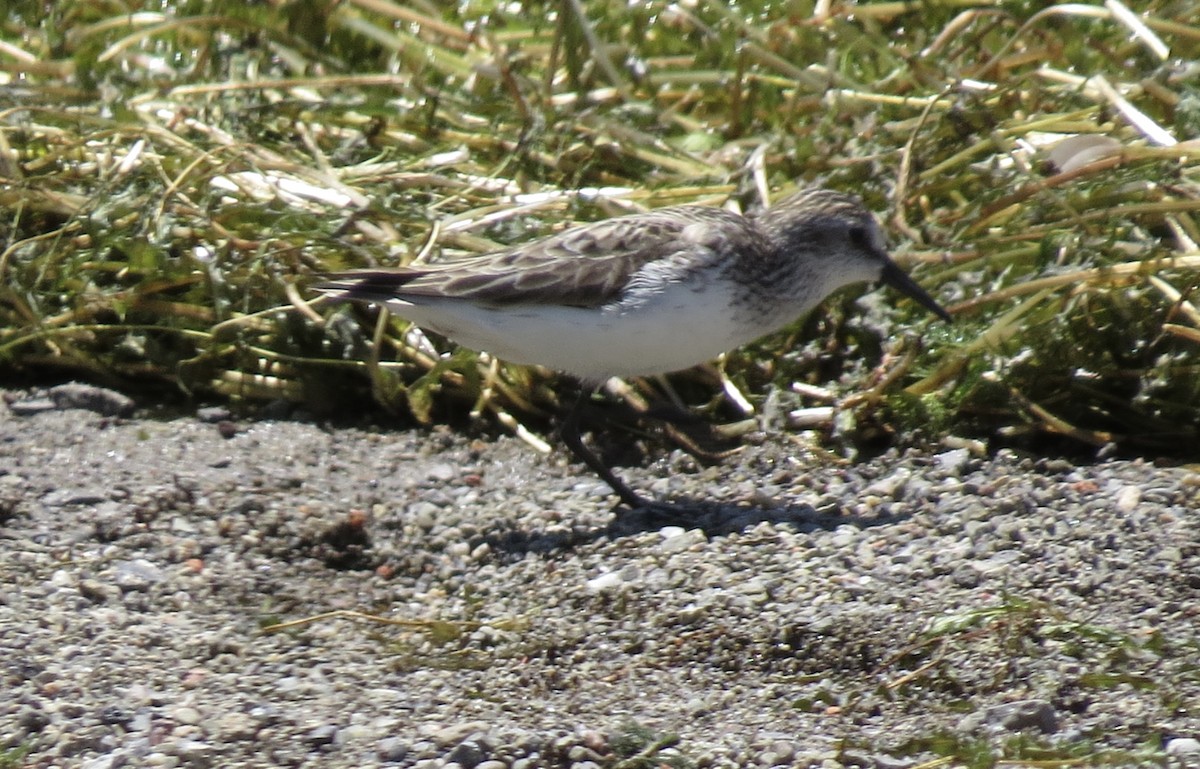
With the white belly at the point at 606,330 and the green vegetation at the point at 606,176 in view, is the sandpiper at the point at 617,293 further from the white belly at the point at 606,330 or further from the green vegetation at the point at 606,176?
the green vegetation at the point at 606,176

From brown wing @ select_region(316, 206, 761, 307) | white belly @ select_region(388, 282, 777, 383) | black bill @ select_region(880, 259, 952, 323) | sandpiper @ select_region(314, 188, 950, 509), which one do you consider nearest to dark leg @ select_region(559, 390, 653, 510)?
sandpiper @ select_region(314, 188, 950, 509)

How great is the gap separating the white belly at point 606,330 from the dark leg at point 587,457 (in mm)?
289

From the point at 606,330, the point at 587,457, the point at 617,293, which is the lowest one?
the point at 587,457

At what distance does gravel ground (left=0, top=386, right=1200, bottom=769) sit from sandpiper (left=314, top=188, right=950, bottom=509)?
549mm

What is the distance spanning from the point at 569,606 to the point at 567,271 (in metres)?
1.13

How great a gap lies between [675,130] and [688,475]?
2072 mm

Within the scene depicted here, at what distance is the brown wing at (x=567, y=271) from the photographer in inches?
193

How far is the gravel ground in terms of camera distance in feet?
11.6

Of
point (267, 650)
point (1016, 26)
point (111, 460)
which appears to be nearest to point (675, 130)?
point (1016, 26)

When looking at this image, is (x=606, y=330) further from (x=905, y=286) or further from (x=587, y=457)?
(x=905, y=286)

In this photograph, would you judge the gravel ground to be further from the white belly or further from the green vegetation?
the white belly

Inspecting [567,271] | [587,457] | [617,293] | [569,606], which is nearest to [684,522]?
[587,457]

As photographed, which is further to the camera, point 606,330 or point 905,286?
point 905,286

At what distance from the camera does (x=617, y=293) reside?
4.87m
